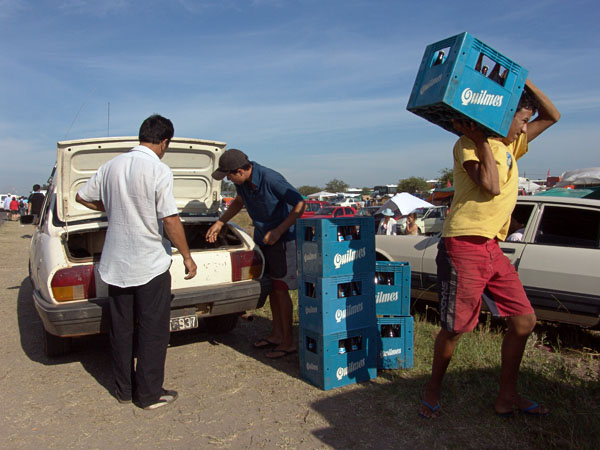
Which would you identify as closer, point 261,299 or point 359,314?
point 359,314

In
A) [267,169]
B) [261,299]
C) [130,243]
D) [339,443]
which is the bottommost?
[339,443]

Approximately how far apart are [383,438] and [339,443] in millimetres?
272

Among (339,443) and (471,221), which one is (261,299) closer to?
(339,443)

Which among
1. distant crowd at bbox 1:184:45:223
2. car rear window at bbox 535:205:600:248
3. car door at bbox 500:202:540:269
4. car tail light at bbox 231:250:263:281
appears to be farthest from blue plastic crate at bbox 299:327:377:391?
distant crowd at bbox 1:184:45:223

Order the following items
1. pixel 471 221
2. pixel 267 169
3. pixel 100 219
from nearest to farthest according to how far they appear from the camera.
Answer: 1. pixel 471 221
2. pixel 267 169
3. pixel 100 219

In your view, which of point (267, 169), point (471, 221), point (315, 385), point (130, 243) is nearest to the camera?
point (471, 221)

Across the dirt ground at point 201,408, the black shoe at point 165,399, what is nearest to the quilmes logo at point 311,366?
the dirt ground at point 201,408

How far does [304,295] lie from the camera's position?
3.74 m

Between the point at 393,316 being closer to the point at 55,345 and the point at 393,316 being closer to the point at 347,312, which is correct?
the point at 347,312

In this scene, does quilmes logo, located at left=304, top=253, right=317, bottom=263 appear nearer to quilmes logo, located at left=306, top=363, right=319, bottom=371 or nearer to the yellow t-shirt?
quilmes logo, located at left=306, top=363, right=319, bottom=371

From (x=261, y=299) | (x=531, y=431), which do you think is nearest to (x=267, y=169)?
(x=261, y=299)

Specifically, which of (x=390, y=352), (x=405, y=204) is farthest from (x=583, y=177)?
(x=390, y=352)

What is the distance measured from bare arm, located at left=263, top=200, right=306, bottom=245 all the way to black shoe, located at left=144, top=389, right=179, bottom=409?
148cm

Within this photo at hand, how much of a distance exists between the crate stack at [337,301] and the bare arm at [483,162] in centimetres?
115
